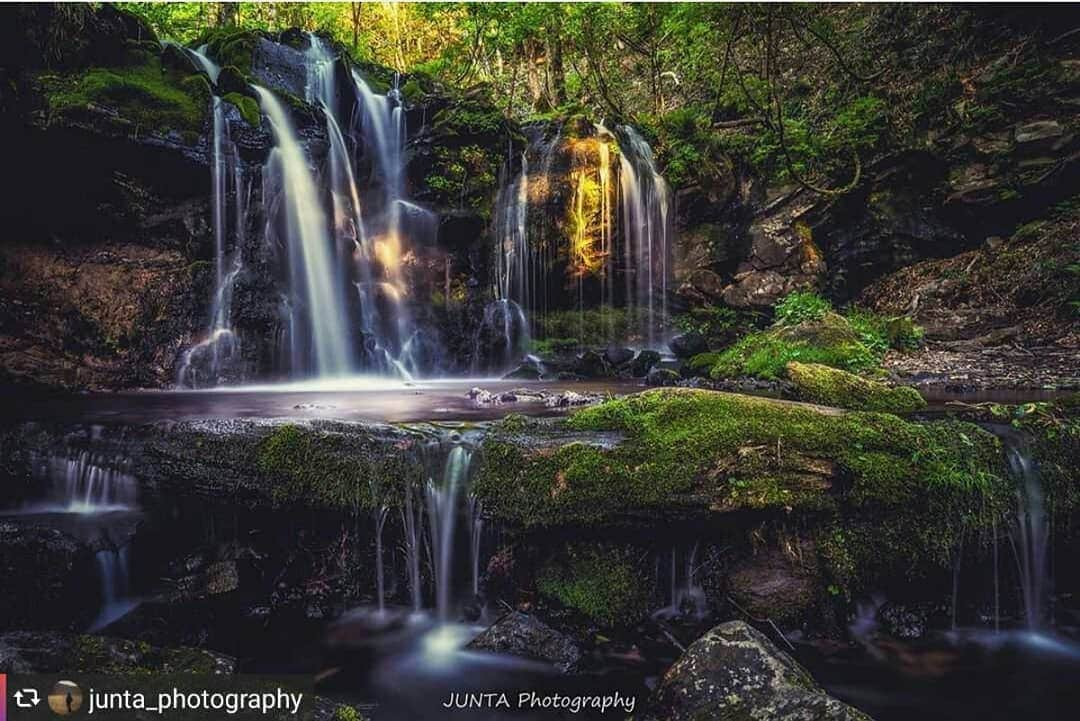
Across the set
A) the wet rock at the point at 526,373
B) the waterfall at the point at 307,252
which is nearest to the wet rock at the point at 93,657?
the waterfall at the point at 307,252

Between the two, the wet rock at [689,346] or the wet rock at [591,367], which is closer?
the wet rock at [591,367]

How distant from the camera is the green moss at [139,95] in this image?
28.4 feet

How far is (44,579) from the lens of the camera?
3680mm

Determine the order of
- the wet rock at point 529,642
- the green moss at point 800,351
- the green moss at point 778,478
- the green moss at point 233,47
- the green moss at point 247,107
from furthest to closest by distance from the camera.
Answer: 1. the green moss at point 233,47
2. the green moss at point 247,107
3. the green moss at point 800,351
4. the green moss at point 778,478
5. the wet rock at point 529,642

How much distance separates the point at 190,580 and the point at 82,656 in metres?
1.40

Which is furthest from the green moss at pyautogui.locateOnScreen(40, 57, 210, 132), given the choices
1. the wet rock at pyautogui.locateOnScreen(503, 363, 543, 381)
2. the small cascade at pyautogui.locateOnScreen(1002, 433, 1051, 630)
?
the small cascade at pyautogui.locateOnScreen(1002, 433, 1051, 630)

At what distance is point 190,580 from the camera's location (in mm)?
4000

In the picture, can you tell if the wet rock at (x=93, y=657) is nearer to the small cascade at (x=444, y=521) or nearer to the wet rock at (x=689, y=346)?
the small cascade at (x=444, y=521)

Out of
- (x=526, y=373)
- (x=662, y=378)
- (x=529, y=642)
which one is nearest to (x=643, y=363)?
(x=662, y=378)

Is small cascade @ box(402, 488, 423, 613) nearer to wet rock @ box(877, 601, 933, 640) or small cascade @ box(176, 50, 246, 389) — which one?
wet rock @ box(877, 601, 933, 640)

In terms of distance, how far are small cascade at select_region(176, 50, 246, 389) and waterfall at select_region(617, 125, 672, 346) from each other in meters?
8.76

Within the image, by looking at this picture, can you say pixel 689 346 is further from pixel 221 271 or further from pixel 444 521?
pixel 221 271

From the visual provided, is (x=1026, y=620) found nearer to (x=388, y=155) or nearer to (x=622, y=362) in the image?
(x=622, y=362)

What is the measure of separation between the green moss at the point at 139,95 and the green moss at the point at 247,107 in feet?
1.36
